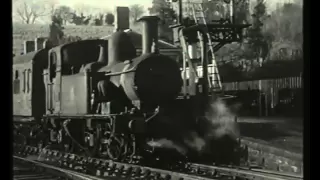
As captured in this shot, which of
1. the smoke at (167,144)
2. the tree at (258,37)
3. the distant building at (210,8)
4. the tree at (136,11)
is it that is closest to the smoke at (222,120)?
the smoke at (167,144)

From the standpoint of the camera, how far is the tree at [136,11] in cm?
180

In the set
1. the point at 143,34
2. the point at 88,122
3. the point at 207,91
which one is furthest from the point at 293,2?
the point at 88,122

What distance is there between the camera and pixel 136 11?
5.94 feet

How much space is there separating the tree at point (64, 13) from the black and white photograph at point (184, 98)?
4 cm

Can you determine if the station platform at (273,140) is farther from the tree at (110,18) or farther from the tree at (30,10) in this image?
the tree at (30,10)

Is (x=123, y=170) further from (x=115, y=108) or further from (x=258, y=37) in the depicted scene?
(x=258, y=37)

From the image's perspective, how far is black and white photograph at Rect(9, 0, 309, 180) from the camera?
179cm

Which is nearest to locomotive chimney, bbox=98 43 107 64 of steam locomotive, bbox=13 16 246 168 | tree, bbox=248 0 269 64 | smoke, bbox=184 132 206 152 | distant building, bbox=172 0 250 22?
steam locomotive, bbox=13 16 246 168

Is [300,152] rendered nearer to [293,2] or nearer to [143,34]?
[293,2]

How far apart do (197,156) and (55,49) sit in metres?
0.68

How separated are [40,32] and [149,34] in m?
0.41

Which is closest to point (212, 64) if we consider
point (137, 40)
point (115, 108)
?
point (137, 40)

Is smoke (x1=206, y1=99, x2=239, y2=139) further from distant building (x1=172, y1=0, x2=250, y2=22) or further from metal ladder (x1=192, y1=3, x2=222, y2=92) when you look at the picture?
distant building (x1=172, y1=0, x2=250, y2=22)

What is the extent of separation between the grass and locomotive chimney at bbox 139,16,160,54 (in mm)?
127
